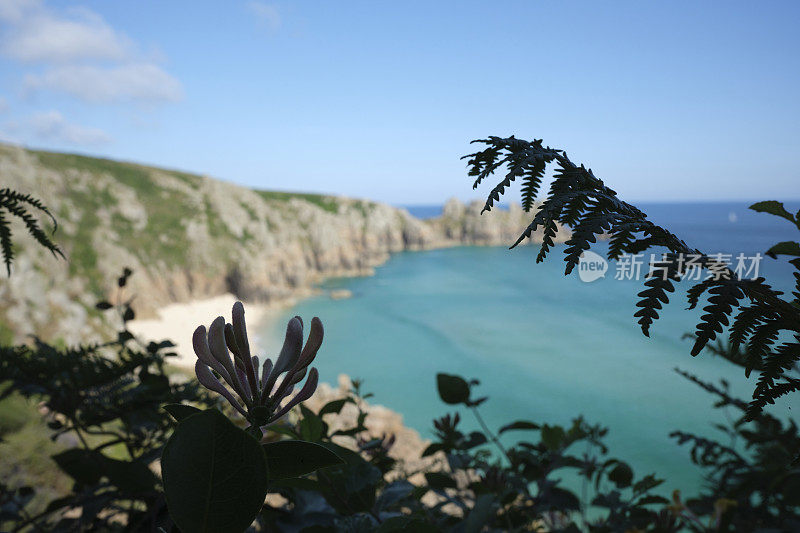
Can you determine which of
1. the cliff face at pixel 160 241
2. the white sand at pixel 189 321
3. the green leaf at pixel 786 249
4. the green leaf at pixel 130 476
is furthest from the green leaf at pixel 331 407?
the white sand at pixel 189 321

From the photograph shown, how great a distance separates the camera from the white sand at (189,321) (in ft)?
83.6

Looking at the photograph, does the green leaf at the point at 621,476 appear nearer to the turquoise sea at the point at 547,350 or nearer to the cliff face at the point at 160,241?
the turquoise sea at the point at 547,350

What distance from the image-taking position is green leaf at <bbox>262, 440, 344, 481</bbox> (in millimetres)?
420

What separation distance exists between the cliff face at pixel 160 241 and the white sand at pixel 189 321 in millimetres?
859

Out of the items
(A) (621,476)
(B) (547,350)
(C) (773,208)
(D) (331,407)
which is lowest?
(B) (547,350)

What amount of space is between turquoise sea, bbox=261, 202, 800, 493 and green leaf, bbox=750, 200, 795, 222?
7.77 metres

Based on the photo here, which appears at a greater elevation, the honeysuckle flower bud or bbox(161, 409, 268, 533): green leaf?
the honeysuckle flower bud

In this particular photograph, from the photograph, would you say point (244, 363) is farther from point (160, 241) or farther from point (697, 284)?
point (160, 241)

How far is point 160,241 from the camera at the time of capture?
32656mm

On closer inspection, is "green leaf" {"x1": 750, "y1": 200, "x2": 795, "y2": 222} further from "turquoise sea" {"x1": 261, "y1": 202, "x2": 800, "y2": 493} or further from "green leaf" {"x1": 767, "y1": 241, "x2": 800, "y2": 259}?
"turquoise sea" {"x1": 261, "y1": 202, "x2": 800, "y2": 493}

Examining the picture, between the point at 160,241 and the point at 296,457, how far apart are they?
36.7m

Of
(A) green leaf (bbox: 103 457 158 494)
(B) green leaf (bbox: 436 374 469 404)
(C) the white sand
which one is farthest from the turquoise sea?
(A) green leaf (bbox: 103 457 158 494)

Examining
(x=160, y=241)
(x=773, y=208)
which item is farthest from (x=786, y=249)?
(x=160, y=241)

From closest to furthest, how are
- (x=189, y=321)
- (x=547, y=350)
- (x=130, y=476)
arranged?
(x=130, y=476)
(x=547, y=350)
(x=189, y=321)
